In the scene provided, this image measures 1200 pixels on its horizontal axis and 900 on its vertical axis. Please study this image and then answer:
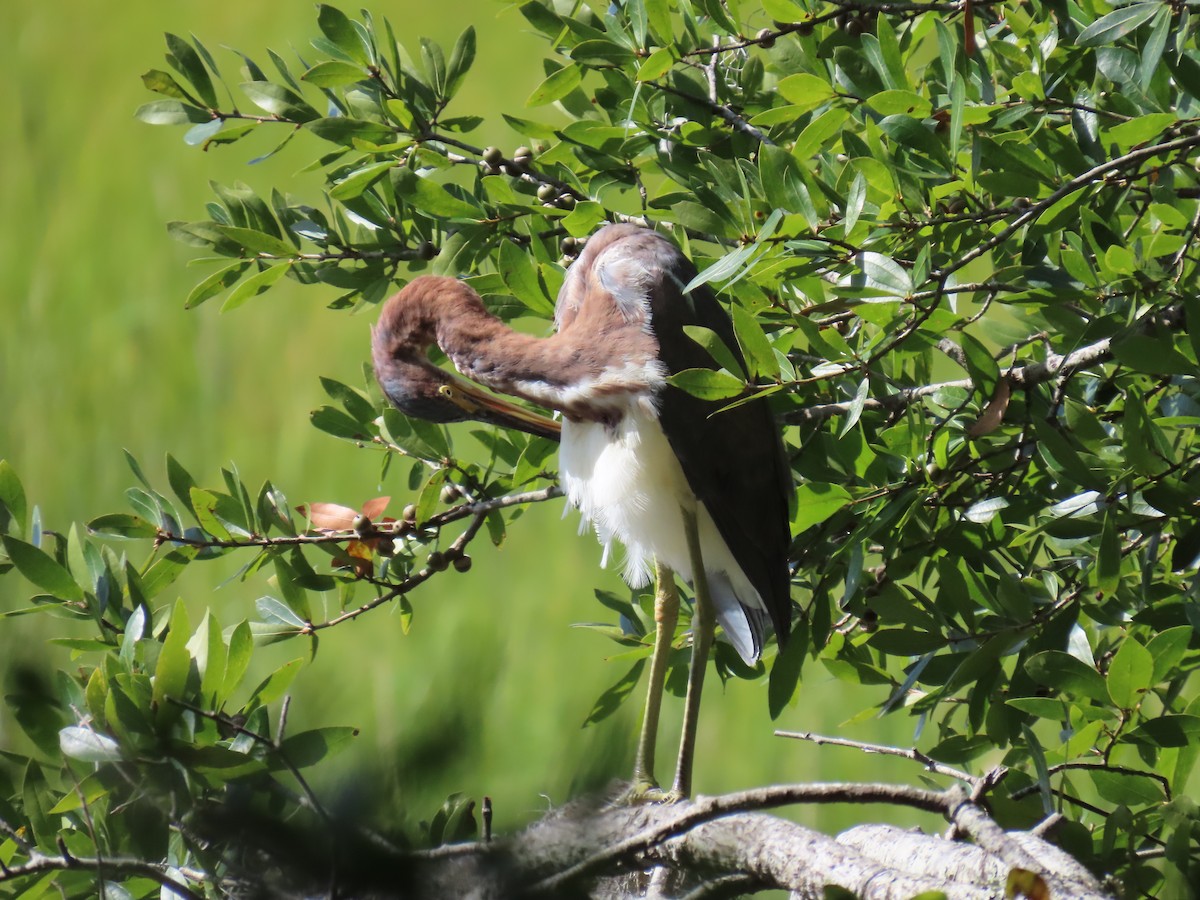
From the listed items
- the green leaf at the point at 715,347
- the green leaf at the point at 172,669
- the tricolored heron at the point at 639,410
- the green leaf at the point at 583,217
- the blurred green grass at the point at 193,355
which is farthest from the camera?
the blurred green grass at the point at 193,355

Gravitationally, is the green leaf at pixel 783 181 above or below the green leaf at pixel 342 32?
below

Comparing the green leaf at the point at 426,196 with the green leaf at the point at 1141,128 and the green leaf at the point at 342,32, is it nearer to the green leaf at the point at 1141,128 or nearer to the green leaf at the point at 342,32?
the green leaf at the point at 342,32

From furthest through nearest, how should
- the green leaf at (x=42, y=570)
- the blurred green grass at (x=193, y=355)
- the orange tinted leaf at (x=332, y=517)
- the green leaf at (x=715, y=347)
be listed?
the blurred green grass at (x=193, y=355)
the orange tinted leaf at (x=332, y=517)
the green leaf at (x=42, y=570)
the green leaf at (x=715, y=347)

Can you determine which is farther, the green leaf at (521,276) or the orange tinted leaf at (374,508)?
the orange tinted leaf at (374,508)

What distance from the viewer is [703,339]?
4.76 feet

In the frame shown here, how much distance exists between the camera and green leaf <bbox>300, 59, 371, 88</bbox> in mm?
1893

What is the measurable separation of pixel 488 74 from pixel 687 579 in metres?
5.52

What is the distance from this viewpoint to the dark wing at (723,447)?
221cm

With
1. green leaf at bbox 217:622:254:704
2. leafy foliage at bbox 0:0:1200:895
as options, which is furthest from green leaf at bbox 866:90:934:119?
green leaf at bbox 217:622:254:704

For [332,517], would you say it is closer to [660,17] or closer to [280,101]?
[280,101]

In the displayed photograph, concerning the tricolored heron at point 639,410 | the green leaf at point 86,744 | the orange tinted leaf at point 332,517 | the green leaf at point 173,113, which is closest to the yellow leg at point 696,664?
the tricolored heron at point 639,410

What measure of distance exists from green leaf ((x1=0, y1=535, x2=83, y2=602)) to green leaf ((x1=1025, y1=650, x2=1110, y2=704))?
3.73ft

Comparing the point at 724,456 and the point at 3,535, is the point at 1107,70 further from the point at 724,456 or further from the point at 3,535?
the point at 3,535

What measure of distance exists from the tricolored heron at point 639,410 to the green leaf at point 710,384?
737 mm
